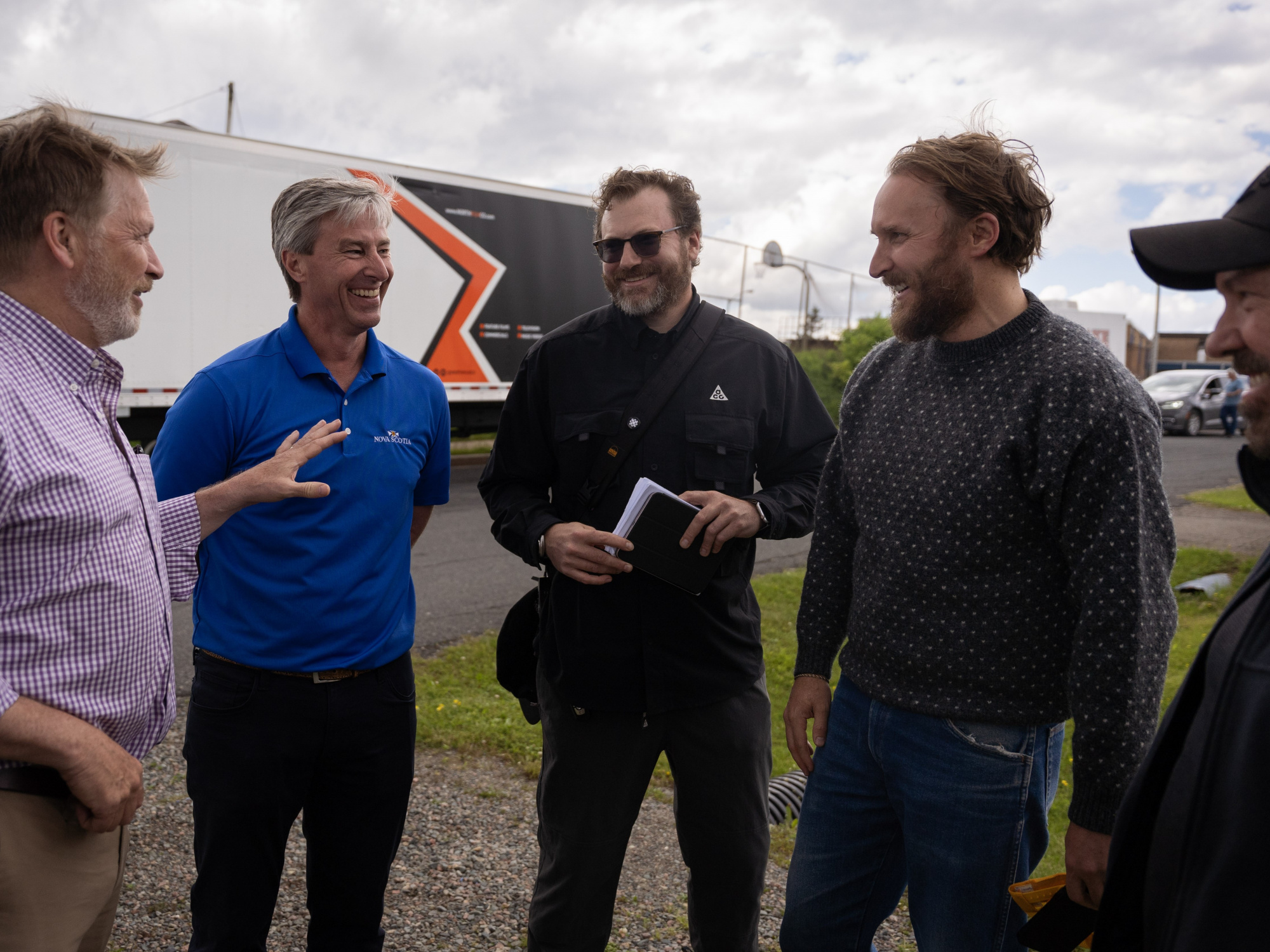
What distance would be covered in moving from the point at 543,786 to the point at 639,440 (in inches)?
40.3

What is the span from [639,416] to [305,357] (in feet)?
3.02

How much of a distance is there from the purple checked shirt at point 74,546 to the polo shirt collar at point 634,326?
1.39 m

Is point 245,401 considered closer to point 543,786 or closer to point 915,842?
point 543,786

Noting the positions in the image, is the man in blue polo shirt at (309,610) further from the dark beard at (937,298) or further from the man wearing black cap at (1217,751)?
the man wearing black cap at (1217,751)

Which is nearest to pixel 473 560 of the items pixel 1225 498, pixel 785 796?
pixel 785 796

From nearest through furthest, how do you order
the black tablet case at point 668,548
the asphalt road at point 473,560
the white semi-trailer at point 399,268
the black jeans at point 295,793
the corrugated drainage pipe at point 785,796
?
1. the black jeans at point 295,793
2. the black tablet case at point 668,548
3. the corrugated drainage pipe at point 785,796
4. the asphalt road at point 473,560
5. the white semi-trailer at point 399,268

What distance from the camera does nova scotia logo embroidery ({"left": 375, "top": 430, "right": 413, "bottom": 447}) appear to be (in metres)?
2.45

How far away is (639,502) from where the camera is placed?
2332 millimetres

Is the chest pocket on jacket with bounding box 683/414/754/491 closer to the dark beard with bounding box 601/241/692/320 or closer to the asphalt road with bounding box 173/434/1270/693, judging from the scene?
the dark beard with bounding box 601/241/692/320

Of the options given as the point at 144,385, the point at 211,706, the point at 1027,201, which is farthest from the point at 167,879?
the point at 144,385

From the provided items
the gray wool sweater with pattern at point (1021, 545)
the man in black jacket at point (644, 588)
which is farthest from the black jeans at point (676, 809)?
the gray wool sweater with pattern at point (1021, 545)

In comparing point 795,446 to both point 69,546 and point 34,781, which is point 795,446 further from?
point 34,781

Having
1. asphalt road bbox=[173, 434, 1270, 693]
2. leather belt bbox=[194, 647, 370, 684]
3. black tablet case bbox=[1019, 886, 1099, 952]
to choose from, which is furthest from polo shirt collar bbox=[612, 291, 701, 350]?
asphalt road bbox=[173, 434, 1270, 693]

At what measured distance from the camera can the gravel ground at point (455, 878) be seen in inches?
116
